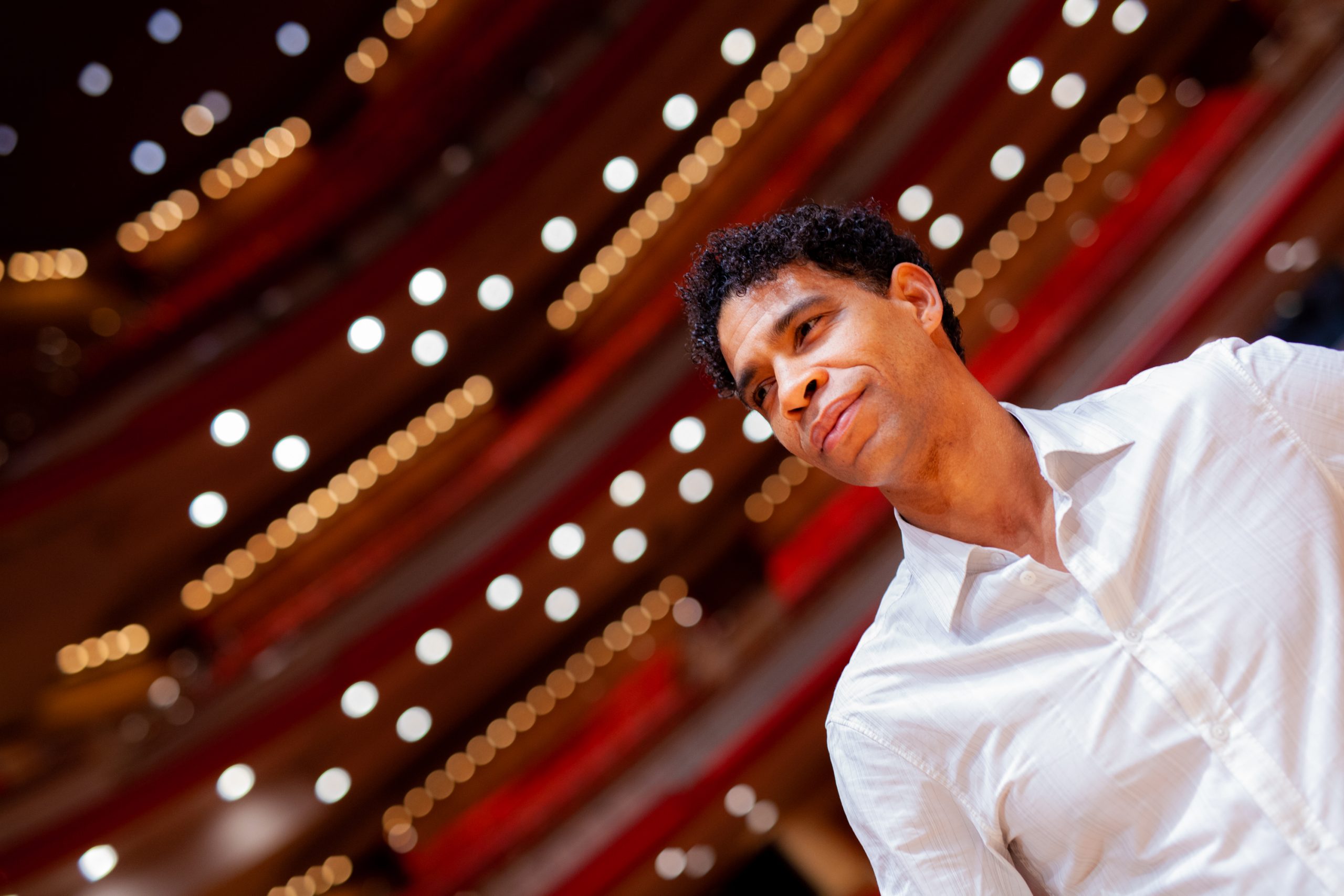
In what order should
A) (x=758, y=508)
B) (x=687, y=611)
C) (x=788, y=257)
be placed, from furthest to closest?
1. (x=758, y=508)
2. (x=687, y=611)
3. (x=788, y=257)

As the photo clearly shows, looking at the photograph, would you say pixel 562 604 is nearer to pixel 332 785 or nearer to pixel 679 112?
pixel 332 785

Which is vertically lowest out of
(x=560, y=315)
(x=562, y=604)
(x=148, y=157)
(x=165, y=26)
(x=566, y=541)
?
(x=562, y=604)

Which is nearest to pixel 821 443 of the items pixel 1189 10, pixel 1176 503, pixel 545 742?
pixel 1176 503

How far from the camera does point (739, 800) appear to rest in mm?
4719

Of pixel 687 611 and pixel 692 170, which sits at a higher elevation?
pixel 692 170

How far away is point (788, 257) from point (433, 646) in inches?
154

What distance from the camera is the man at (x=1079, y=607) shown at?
972 mm

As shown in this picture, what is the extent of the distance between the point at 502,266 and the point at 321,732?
2.55 m

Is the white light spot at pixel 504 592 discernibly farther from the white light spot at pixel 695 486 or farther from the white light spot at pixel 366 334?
the white light spot at pixel 366 334

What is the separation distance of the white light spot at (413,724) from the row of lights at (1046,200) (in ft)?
12.6

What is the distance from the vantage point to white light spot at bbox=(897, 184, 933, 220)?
16.1ft

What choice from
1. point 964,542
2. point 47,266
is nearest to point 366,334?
point 47,266

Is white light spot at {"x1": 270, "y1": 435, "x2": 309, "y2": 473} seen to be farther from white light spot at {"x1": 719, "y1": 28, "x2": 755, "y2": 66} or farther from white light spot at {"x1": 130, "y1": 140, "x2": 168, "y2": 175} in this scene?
white light spot at {"x1": 719, "y1": 28, "x2": 755, "y2": 66}

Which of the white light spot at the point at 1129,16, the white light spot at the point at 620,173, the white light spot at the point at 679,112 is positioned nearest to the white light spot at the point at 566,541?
the white light spot at the point at 620,173
